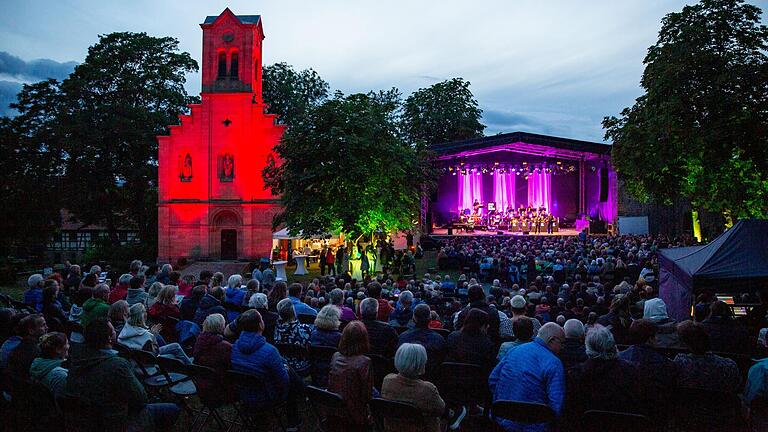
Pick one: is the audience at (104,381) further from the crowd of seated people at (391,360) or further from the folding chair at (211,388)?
the folding chair at (211,388)

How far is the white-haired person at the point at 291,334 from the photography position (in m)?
6.01

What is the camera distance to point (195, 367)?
501 cm

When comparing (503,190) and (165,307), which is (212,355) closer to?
(165,307)

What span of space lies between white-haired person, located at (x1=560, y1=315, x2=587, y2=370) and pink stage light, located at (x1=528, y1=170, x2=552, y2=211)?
3235cm

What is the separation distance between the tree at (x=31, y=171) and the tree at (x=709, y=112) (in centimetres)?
2697

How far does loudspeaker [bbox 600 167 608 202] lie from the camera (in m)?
32.8

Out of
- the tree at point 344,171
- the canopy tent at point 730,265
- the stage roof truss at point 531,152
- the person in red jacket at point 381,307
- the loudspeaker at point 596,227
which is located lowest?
the person in red jacket at point 381,307

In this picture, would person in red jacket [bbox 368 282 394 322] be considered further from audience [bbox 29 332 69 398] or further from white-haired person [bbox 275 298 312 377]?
audience [bbox 29 332 69 398]

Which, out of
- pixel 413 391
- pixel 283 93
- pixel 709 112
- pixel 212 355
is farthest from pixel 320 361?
pixel 283 93

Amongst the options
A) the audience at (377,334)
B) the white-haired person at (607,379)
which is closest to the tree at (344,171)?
the audience at (377,334)

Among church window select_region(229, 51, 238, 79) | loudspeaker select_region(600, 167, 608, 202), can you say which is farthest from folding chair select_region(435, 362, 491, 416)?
loudspeaker select_region(600, 167, 608, 202)

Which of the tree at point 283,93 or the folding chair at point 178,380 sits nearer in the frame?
the folding chair at point 178,380

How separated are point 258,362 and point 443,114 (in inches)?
1783

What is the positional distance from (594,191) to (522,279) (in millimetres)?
18470
